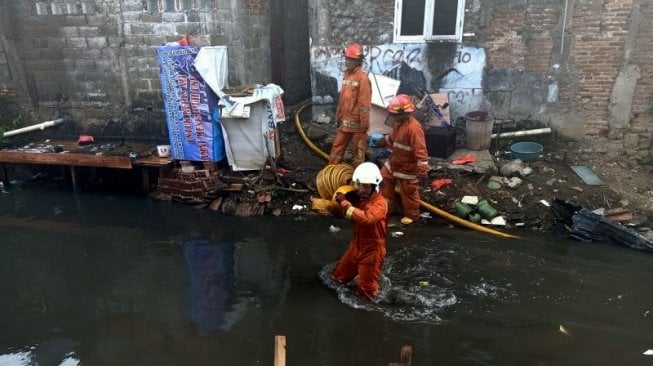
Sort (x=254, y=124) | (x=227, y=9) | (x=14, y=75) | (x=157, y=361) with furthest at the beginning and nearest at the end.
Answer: (x=14, y=75), (x=227, y=9), (x=254, y=124), (x=157, y=361)

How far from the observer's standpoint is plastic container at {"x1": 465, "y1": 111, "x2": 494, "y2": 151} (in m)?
8.48

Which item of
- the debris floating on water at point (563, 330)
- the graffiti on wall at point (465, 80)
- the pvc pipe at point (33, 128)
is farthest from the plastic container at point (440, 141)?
the pvc pipe at point (33, 128)

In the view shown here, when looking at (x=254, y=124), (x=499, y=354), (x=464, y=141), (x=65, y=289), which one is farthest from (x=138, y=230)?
(x=464, y=141)

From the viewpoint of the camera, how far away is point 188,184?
7859mm

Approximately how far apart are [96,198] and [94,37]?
3.25m

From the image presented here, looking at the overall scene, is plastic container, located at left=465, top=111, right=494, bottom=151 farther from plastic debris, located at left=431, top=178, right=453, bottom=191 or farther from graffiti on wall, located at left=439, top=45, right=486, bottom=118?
plastic debris, located at left=431, top=178, right=453, bottom=191

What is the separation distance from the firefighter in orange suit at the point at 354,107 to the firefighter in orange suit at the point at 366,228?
2.62 metres

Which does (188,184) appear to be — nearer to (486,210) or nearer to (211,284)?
(211,284)

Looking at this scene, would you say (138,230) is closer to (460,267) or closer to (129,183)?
(129,183)

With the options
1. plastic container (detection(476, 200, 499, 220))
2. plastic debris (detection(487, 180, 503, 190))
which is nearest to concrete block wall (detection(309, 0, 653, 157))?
plastic debris (detection(487, 180, 503, 190))

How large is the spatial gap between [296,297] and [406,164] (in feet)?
8.64

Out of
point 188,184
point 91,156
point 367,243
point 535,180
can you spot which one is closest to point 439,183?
point 535,180

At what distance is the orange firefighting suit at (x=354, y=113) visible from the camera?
23.9 ft

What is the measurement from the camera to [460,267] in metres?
5.89
